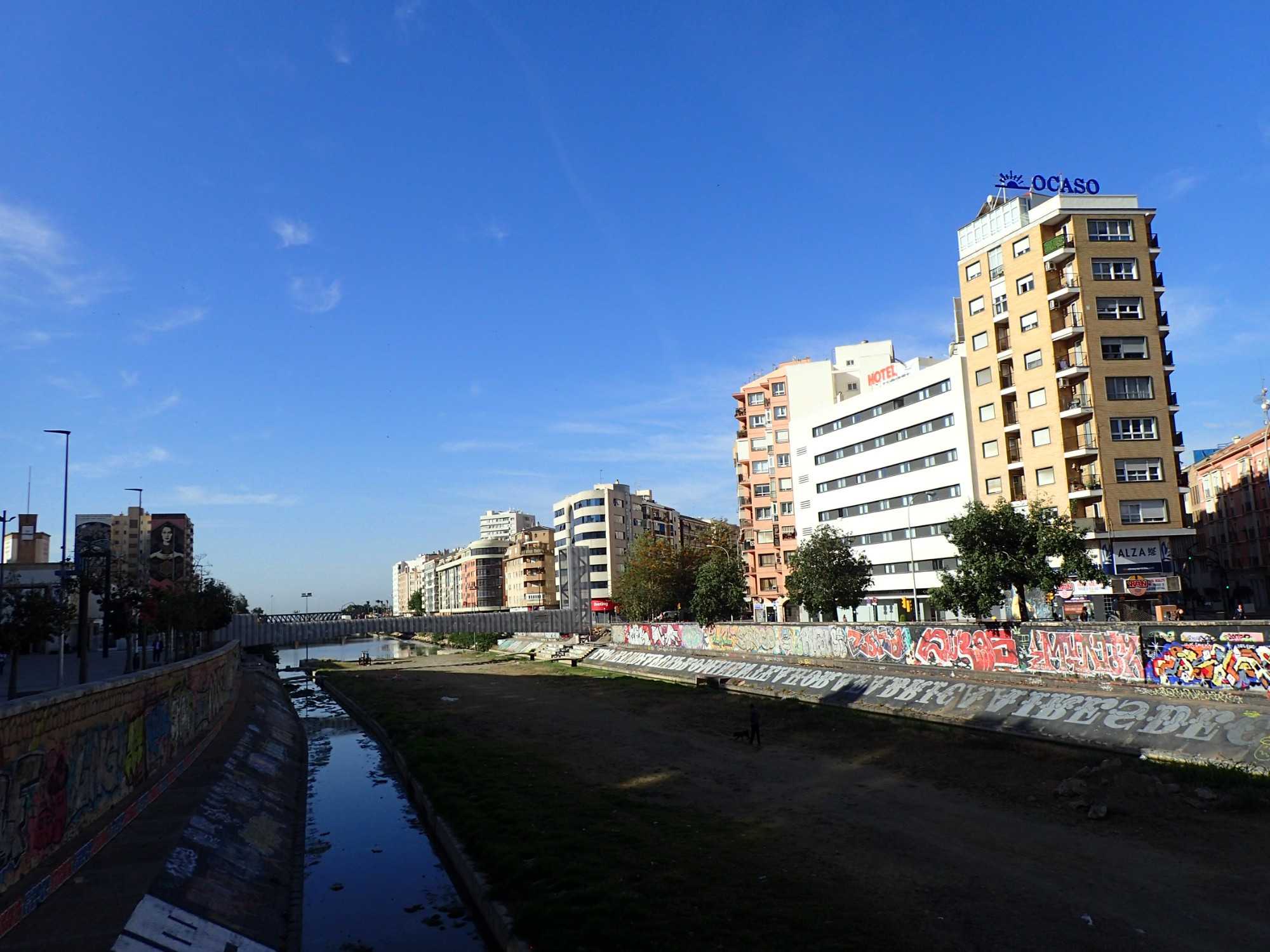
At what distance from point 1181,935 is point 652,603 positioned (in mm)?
89319

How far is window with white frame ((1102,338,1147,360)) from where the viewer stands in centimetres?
6378

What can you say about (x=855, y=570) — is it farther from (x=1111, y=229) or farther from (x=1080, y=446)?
(x=1111, y=229)

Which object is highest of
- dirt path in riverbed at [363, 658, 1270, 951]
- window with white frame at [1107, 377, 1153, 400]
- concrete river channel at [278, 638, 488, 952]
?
window with white frame at [1107, 377, 1153, 400]

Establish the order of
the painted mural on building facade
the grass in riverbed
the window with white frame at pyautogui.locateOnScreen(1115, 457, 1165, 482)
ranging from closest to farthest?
the grass in riverbed < the painted mural on building facade < the window with white frame at pyautogui.locateOnScreen(1115, 457, 1165, 482)

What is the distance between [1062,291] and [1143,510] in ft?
60.7

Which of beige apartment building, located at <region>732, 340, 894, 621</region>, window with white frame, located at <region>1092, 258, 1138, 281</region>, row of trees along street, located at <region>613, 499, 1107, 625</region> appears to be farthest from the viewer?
beige apartment building, located at <region>732, 340, 894, 621</region>

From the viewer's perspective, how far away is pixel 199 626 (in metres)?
70.1

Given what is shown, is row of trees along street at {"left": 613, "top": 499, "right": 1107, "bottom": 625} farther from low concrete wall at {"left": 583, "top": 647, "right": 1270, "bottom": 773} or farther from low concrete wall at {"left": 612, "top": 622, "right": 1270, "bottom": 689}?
low concrete wall at {"left": 583, "top": 647, "right": 1270, "bottom": 773}

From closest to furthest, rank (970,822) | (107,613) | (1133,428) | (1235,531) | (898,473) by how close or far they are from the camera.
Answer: (970,822) < (107,613) < (1133,428) < (898,473) < (1235,531)

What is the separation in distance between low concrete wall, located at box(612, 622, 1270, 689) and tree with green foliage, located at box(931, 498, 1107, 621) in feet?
9.34

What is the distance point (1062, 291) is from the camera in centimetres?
6456

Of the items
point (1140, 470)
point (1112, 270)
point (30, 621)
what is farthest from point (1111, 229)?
point (30, 621)

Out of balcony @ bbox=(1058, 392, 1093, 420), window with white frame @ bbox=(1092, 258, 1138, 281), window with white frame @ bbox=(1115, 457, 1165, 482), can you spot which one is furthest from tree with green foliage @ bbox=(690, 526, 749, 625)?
window with white frame @ bbox=(1092, 258, 1138, 281)

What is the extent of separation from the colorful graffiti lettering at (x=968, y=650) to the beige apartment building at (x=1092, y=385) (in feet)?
73.2
